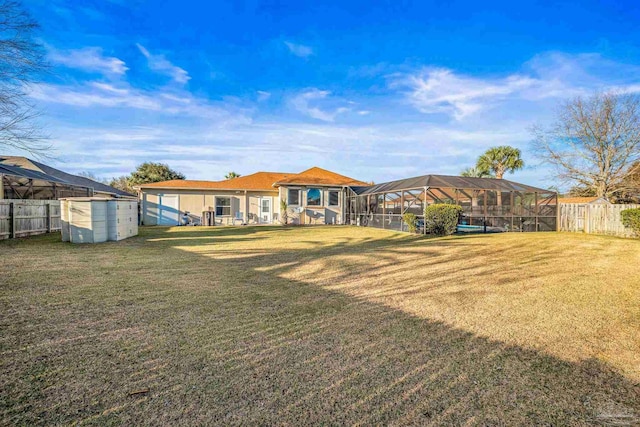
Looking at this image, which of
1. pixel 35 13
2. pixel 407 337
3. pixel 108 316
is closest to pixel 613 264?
pixel 407 337

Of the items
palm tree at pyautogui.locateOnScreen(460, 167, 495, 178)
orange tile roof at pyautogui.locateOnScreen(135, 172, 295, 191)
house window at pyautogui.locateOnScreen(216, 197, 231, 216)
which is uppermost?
palm tree at pyautogui.locateOnScreen(460, 167, 495, 178)

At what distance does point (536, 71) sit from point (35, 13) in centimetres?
1910

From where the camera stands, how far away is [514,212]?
52.7 ft

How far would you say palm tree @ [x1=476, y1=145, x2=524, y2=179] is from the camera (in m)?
25.3

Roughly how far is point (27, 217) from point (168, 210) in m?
8.06

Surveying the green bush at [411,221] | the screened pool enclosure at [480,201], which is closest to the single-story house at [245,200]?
the screened pool enclosure at [480,201]

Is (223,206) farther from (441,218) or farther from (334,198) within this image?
(441,218)

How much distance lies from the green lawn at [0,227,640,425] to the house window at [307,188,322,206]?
50.7 ft

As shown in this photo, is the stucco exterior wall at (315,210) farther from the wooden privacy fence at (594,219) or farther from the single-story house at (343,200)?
the wooden privacy fence at (594,219)

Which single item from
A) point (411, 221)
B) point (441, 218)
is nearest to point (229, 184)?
point (411, 221)

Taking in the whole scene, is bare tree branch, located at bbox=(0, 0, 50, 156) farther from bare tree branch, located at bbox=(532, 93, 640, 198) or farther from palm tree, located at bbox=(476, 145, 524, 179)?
bare tree branch, located at bbox=(532, 93, 640, 198)

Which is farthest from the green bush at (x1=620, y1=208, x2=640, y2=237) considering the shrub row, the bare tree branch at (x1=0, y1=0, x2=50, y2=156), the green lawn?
the bare tree branch at (x1=0, y1=0, x2=50, y2=156)

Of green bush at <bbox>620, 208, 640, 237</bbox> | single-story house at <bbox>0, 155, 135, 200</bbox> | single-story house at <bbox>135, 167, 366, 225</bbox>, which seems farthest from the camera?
single-story house at <bbox>135, 167, 366, 225</bbox>

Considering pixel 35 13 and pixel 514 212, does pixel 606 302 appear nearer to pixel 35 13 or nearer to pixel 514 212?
pixel 514 212
